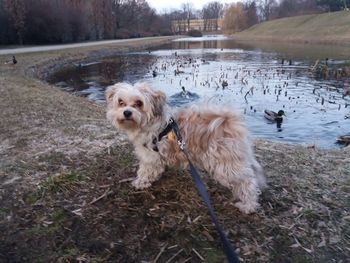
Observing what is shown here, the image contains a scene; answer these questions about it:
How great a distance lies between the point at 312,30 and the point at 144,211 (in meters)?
61.2

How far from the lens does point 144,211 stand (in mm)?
4254

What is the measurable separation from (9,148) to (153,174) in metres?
3.06

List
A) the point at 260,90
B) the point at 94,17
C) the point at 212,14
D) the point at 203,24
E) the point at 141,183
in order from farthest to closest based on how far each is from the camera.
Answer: the point at 212,14
the point at 203,24
the point at 94,17
the point at 260,90
the point at 141,183

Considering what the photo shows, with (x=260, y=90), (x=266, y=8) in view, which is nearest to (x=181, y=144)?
(x=260, y=90)

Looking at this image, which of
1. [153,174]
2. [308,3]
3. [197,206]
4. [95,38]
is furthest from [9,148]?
[308,3]

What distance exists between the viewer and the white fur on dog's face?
163 inches

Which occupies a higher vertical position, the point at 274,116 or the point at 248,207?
the point at 248,207

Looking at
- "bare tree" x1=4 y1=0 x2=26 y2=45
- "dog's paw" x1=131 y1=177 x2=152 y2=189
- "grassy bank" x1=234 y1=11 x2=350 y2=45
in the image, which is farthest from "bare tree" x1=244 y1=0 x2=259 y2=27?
"dog's paw" x1=131 y1=177 x2=152 y2=189

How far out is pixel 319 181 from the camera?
5.07 m

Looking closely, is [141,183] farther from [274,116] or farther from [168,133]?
[274,116]

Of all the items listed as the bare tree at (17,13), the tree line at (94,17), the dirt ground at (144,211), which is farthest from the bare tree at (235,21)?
the dirt ground at (144,211)

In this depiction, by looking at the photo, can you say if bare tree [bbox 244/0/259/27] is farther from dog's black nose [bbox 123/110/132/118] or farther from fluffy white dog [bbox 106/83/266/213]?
dog's black nose [bbox 123/110/132/118]

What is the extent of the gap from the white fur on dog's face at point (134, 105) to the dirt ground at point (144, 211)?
1029mm

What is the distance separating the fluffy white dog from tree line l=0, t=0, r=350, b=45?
139 ft
